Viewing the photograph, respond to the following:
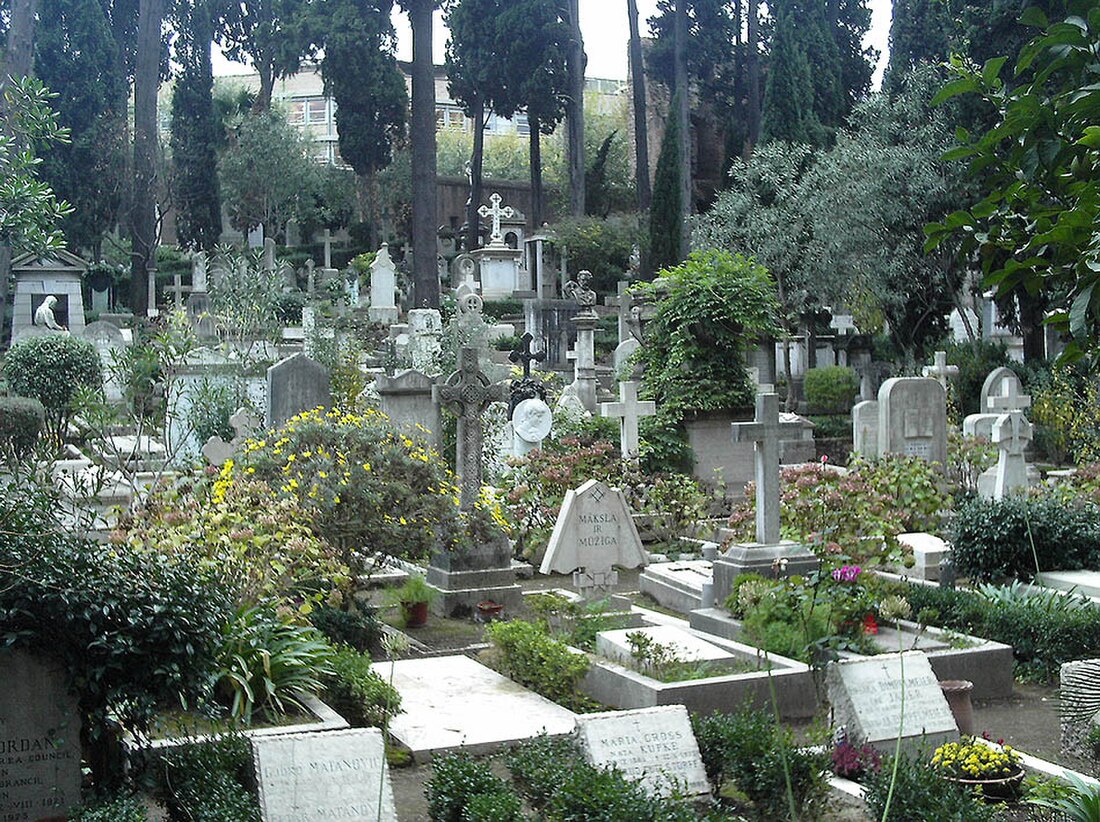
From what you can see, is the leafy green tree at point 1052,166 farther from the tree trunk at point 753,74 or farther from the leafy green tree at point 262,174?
the leafy green tree at point 262,174

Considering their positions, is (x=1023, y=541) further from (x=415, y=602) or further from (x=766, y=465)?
(x=415, y=602)

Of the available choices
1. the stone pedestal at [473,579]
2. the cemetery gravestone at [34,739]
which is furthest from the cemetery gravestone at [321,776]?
the stone pedestal at [473,579]

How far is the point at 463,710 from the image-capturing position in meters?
7.95

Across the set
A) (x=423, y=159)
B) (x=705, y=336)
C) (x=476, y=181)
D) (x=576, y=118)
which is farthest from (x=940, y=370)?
(x=476, y=181)

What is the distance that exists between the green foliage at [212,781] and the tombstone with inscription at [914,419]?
9.86 m

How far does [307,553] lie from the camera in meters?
8.49

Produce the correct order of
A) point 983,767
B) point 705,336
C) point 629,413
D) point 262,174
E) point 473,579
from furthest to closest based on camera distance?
point 262,174 → point 705,336 → point 629,413 → point 473,579 → point 983,767

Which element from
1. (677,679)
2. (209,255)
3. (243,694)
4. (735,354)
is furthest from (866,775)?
(209,255)

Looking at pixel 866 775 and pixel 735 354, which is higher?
pixel 735 354

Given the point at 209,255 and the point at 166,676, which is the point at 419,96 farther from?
the point at 166,676

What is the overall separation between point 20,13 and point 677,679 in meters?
24.0

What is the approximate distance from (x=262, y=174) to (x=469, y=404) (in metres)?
36.5

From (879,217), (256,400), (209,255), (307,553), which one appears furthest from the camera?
(209,255)

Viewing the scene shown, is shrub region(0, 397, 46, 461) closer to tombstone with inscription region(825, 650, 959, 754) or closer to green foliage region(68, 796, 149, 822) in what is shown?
green foliage region(68, 796, 149, 822)
